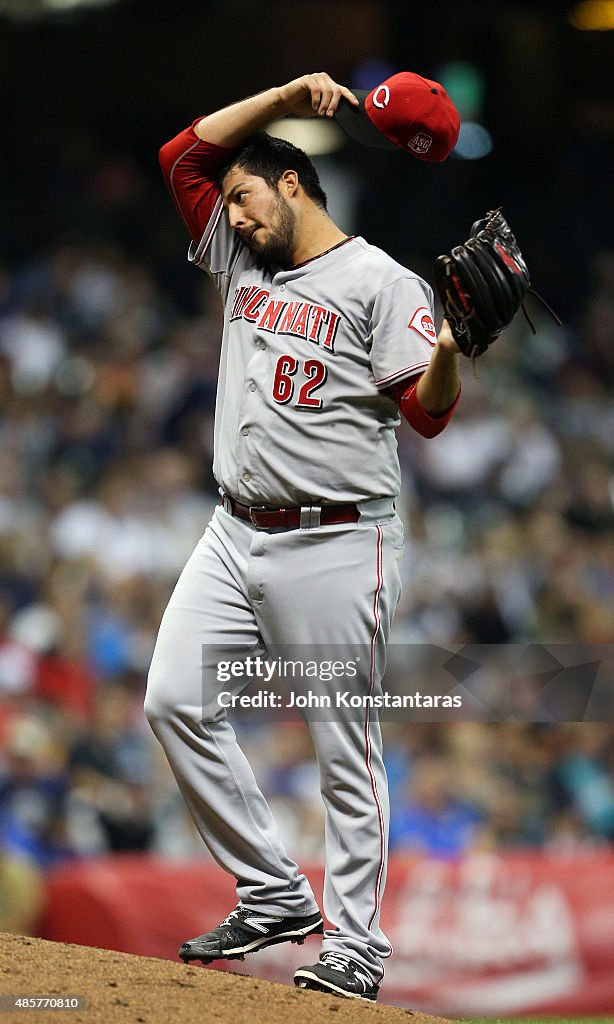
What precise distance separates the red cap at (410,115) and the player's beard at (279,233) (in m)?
0.25

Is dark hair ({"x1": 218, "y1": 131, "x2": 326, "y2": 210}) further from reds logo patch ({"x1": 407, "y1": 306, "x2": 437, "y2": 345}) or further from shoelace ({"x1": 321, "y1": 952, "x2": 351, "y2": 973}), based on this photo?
shoelace ({"x1": 321, "y1": 952, "x2": 351, "y2": 973})

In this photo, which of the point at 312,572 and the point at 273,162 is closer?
the point at 312,572

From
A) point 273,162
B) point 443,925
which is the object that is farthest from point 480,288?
point 443,925

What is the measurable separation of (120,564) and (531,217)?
13.6 ft

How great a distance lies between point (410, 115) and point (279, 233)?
0.39 metres

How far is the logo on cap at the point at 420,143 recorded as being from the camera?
3.13 metres

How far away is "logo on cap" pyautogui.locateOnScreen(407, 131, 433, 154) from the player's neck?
26 centimetres

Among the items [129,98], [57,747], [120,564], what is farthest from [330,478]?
[129,98]

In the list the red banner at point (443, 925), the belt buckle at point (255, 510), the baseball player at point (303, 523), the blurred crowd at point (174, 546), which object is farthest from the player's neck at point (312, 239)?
the blurred crowd at point (174, 546)

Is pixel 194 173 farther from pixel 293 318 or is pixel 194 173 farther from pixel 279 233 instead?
pixel 293 318

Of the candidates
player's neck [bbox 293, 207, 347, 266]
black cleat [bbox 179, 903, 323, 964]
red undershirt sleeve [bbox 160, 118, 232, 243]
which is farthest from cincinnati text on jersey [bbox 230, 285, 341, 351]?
black cleat [bbox 179, 903, 323, 964]

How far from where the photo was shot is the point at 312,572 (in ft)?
9.77

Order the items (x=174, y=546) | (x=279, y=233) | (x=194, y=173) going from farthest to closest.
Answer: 1. (x=174, y=546)
2. (x=194, y=173)
3. (x=279, y=233)

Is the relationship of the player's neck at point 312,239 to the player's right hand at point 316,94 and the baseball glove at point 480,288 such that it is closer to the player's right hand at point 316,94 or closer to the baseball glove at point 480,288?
the player's right hand at point 316,94
